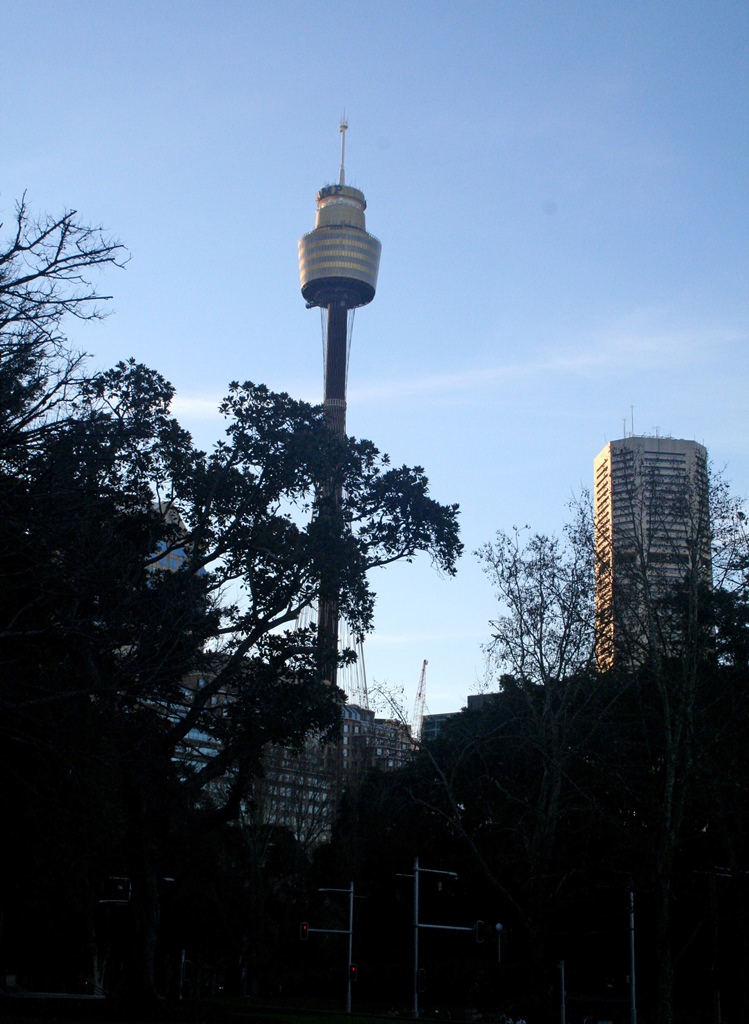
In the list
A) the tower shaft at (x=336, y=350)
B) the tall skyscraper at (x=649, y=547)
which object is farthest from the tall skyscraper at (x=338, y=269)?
the tall skyscraper at (x=649, y=547)

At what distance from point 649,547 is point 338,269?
364 ft

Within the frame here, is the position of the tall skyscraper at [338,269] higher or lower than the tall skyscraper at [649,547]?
higher

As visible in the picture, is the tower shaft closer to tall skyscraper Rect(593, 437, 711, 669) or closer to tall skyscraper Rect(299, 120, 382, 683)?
tall skyscraper Rect(299, 120, 382, 683)

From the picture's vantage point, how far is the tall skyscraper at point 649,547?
25281 mm

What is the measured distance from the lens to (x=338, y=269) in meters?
133

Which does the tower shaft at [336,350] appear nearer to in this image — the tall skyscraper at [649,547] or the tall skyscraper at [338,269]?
the tall skyscraper at [338,269]

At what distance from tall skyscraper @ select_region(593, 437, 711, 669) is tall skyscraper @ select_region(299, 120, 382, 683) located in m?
104

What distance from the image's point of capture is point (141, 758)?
22281 mm

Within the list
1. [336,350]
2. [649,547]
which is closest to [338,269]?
[336,350]

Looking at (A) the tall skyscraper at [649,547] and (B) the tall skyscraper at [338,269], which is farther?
(B) the tall skyscraper at [338,269]

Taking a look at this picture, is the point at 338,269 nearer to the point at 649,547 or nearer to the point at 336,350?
the point at 336,350

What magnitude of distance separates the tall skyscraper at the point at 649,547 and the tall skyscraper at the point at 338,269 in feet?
342

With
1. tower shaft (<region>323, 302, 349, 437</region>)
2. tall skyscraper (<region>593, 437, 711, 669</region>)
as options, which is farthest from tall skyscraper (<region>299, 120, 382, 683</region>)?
tall skyscraper (<region>593, 437, 711, 669</region>)

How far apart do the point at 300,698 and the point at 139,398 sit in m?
8.18
